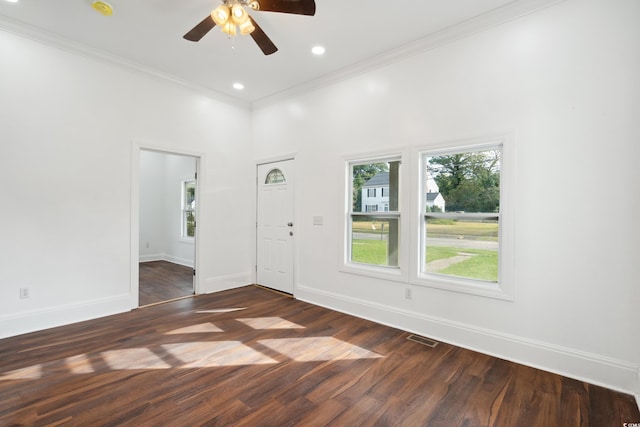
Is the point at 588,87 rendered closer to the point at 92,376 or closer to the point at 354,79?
the point at 354,79

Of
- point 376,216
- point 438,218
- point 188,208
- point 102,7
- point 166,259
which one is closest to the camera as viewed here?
point 102,7

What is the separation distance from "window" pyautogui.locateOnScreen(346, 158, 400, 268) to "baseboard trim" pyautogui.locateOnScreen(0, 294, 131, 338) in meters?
3.08

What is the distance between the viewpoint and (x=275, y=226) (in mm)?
4949

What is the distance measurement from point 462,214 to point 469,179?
1.23 feet

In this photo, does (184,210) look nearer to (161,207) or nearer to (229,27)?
(161,207)

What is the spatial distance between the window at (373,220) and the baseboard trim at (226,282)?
2.17m

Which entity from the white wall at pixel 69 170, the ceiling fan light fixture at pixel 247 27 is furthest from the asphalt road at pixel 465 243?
the white wall at pixel 69 170

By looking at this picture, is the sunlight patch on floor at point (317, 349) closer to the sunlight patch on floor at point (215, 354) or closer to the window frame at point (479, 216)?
the sunlight patch on floor at point (215, 354)

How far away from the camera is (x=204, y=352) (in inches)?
109

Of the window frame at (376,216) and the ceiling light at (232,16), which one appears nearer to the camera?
the ceiling light at (232,16)

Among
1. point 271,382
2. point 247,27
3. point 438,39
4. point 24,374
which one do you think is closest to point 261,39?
point 247,27

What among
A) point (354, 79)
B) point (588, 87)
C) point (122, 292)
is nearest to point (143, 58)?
point (354, 79)

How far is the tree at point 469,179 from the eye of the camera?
2910 millimetres

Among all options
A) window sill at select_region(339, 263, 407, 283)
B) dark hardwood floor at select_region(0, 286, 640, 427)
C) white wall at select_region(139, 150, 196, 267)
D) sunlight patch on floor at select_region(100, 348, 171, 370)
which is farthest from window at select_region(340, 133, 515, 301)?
white wall at select_region(139, 150, 196, 267)
